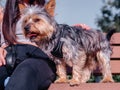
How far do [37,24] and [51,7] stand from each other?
0.20 metres

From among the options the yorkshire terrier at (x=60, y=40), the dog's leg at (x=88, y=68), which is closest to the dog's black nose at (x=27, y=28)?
the yorkshire terrier at (x=60, y=40)

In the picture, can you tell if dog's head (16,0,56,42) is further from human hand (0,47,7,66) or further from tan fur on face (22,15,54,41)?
human hand (0,47,7,66)

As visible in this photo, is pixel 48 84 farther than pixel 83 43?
No

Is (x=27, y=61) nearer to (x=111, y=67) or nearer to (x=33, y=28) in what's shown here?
(x=33, y=28)

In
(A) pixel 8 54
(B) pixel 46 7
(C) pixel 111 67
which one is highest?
(B) pixel 46 7

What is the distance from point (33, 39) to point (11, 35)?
299mm

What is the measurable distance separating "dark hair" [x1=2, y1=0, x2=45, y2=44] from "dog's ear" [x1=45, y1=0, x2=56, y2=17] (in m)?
0.27

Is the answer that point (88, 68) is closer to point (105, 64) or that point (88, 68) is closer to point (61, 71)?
point (105, 64)

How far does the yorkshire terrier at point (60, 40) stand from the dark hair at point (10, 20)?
0.33 feet

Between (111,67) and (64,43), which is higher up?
(64,43)

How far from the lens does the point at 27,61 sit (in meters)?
4.11

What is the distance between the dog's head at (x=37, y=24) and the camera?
4715 millimetres

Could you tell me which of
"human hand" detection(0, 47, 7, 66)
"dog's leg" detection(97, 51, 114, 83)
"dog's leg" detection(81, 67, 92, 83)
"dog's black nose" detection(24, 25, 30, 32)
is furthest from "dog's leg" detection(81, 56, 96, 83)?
"human hand" detection(0, 47, 7, 66)

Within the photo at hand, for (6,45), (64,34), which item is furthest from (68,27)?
(6,45)
